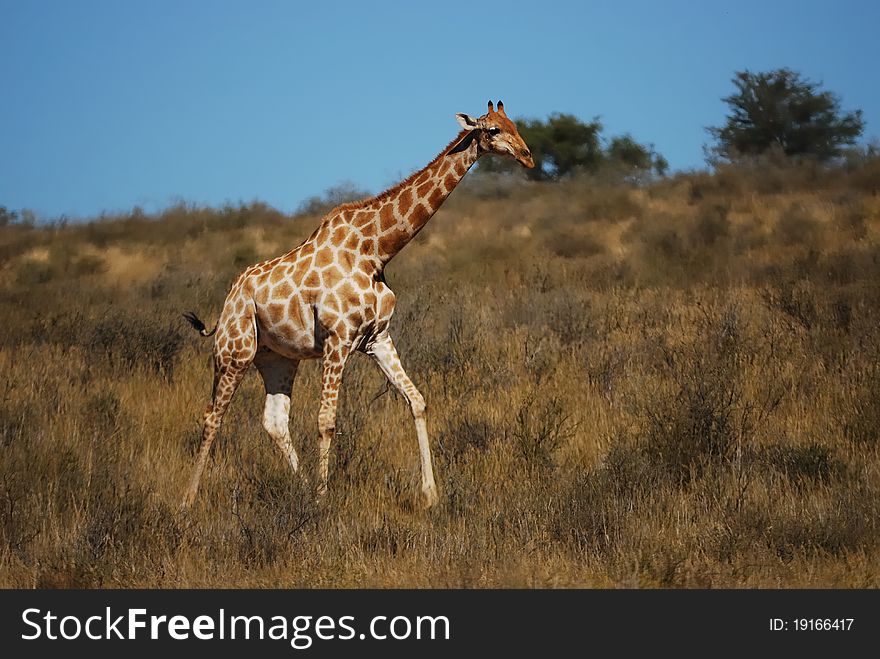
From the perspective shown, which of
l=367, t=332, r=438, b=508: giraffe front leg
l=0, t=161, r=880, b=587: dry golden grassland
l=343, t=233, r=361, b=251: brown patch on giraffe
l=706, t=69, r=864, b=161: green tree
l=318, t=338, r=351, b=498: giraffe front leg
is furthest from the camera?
l=706, t=69, r=864, b=161: green tree

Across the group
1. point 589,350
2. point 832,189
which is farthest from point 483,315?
point 832,189

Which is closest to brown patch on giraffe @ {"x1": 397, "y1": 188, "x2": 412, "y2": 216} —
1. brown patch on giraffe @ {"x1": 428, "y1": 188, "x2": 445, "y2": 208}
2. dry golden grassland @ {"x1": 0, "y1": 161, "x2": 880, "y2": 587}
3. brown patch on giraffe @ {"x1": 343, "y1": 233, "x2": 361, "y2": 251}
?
brown patch on giraffe @ {"x1": 428, "y1": 188, "x2": 445, "y2": 208}

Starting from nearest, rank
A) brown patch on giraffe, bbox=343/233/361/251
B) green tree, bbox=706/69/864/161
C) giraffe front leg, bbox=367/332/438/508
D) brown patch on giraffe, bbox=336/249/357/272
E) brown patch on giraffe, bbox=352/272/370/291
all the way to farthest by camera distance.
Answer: giraffe front leg, bbox=367/332/438/508 → brown patch on giraffe, bbox=352/272/370/291 → brown patch on giraffe, bbox=336/249/357/272 → brown patch on giraffe, bbox=343/233/361/251 → green tree, bbox=706/69/864/161

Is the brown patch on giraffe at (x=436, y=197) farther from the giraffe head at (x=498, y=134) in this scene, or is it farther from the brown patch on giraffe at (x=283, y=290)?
the brown patch on giraffe at (x=283, y=290)

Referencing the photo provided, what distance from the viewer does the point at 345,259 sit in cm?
786

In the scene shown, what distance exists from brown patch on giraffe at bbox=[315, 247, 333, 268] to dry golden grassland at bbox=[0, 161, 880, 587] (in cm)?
139

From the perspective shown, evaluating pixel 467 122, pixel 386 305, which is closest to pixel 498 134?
pixel 467 122

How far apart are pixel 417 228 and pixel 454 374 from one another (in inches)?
129

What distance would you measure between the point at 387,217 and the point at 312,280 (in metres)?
0.74

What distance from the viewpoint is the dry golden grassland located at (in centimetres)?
616

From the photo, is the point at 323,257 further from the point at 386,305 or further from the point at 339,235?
the point at 386,305

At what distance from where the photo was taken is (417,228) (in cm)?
801

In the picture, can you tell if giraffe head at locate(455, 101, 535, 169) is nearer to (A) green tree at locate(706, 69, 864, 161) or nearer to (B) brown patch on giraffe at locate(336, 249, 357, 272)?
(B) brown patch on giraffe at locate(336, 249, 357, 272)

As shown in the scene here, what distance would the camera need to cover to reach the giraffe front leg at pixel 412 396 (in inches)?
294
